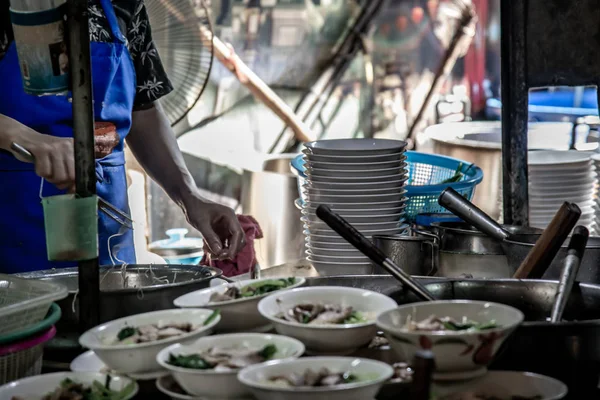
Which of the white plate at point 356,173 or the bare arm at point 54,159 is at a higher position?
the bare arm at point 54,159

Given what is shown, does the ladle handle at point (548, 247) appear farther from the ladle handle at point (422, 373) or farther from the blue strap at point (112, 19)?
the blue strap at point (112, 19)

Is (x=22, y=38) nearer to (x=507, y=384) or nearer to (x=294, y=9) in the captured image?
(x=507, y=384)

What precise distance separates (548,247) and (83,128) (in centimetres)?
Result: 104

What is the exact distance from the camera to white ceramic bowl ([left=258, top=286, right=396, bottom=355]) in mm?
1371

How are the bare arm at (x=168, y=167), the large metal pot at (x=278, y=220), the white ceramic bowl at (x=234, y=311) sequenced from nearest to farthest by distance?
1. the white ceramic bowl at (x=234, y=311)
2. the bare arm at (x=168, y=167)
3. the large metal pot at (x=278, y=220)

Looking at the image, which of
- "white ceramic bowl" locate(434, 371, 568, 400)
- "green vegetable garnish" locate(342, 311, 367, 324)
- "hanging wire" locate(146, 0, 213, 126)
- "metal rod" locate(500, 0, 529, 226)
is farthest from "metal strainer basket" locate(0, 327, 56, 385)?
"hanging wire" locate(146, 0, 213, 126)

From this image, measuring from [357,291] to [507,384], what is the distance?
0.34 meters

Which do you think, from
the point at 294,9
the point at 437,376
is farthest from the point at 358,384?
the point at 294,9

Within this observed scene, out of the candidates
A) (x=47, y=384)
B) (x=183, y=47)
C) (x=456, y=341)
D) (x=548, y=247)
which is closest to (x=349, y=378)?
(x=456, y=341)

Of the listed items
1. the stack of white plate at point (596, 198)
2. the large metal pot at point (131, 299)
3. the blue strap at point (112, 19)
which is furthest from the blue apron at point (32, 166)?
the stack of white plate at point (596, 198)

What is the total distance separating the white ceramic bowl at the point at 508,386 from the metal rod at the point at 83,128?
673mm

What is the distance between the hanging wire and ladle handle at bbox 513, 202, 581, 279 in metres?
2.94

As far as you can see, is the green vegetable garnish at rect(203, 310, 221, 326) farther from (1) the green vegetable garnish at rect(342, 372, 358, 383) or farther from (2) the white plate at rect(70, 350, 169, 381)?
(1) the green vegetable garnish at rect(342, 372, 358, 383)

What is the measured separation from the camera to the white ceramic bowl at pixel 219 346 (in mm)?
1237
